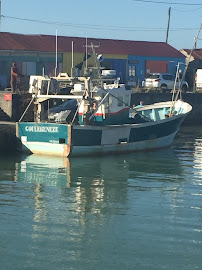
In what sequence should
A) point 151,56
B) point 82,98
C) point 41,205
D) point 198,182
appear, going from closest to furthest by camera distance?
point 41,205 < point 198,182 < point 82,98 < point 151,56

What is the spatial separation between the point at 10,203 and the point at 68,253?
388cm

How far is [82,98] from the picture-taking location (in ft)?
68.9

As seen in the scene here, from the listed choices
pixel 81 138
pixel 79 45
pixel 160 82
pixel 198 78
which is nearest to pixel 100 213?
pixel 81 138

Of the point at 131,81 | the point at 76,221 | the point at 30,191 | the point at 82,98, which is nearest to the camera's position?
the point at 76,221

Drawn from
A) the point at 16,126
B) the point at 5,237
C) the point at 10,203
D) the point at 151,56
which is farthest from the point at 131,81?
the point at 5,237

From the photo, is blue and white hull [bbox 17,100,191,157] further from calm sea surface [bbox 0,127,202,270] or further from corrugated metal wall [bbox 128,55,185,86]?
corrugated metal wall [bbox 128,55,185,86]

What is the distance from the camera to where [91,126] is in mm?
20797

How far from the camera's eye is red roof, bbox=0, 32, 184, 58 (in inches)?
1623

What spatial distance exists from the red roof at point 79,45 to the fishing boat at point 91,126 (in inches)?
718

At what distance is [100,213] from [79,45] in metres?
32.7

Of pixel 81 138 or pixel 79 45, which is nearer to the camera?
pixel 81 138

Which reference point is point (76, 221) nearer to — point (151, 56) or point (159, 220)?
point (159, 220)

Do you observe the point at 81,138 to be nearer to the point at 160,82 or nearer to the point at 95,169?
the point at 95,169

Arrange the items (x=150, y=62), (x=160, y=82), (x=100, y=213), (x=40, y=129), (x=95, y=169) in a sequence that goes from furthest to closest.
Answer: (x=150, y=62) < (x=160, y=82) < (x=40, y=129) < (x=95, y=169) < (x=100, y=213)
